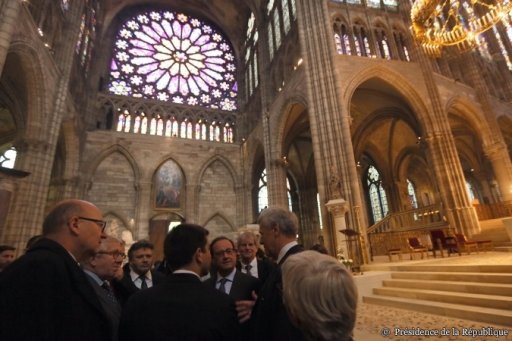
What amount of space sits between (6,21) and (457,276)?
41.9 ft

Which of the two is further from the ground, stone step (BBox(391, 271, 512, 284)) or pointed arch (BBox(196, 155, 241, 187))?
pointed arch (BBox(196, 155, 241, 187))

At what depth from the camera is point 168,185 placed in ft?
59.0

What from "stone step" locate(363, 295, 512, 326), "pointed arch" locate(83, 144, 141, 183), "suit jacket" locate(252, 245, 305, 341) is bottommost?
"stone step" locate(363, 295, 512, 326)

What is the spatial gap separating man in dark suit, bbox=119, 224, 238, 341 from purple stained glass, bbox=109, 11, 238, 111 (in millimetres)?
19962

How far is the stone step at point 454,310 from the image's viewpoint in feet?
12.6

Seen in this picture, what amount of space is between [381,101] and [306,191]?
27.1ft

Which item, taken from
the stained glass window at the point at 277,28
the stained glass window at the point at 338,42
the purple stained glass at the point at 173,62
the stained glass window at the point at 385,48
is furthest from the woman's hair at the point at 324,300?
the purple stained glass at the point at 173,62

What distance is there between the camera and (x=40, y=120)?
10719 mm

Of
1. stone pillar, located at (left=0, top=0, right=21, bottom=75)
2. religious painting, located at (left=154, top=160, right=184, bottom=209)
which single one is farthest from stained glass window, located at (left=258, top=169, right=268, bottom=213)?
stone pillar, located at (left=0, top=0, right=21, bottom=75)

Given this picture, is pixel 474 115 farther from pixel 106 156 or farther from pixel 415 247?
pixel 106 156

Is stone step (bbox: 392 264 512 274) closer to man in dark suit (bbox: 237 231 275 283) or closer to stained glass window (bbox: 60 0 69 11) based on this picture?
man in dark suit (bbox: 237 231 275 283)

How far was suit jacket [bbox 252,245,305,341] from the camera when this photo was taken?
1.39 meters

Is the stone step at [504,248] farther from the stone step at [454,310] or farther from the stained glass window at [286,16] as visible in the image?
the stained glass window at [286,16]

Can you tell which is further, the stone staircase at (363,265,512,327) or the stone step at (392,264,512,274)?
the stone step at (392,264,512,274)
